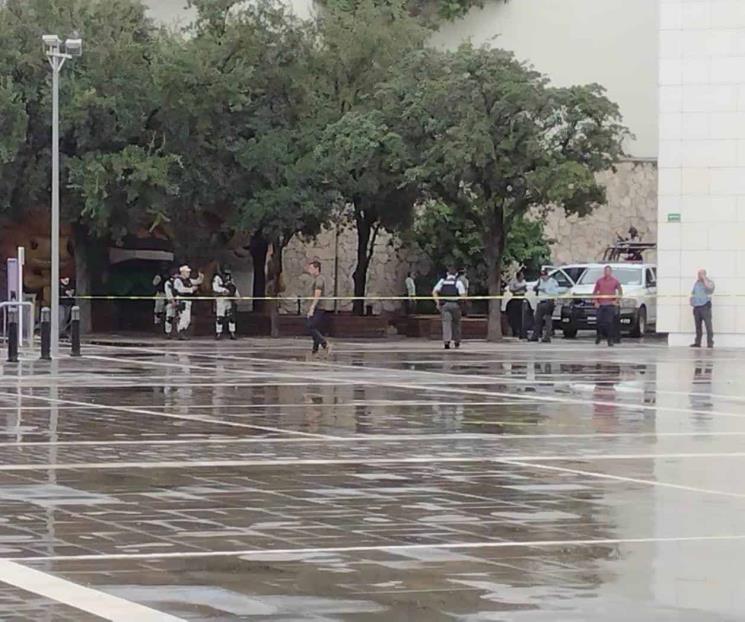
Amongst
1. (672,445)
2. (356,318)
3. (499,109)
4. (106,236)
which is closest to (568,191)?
(499,109)

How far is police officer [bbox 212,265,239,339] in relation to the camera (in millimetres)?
41438

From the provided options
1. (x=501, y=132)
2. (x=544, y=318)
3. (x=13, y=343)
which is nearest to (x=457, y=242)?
(x=544, y=318)

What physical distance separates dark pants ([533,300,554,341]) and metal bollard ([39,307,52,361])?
14.4m

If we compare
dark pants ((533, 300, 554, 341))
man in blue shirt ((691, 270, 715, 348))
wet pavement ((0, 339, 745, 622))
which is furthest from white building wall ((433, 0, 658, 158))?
wet pavement ((0, 339, 745, 622))

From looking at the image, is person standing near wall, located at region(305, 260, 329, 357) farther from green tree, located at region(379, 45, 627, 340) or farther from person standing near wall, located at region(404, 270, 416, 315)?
person standing near wall, located at region(404, 270, 416, 315)

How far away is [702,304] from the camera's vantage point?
37.3 metres

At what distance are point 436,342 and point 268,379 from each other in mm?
16534

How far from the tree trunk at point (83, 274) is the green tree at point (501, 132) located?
28.7 ft

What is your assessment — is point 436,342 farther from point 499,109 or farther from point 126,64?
point 126,64

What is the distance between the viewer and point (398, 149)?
39656mm

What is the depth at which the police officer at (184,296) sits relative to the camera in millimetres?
40938

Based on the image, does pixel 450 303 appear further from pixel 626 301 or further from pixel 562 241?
pixel 562 241

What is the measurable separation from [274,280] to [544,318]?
867 cm

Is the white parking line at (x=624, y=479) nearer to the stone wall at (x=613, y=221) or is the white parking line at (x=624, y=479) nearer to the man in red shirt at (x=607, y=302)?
the man in red shirt at (x=607, y=302)
